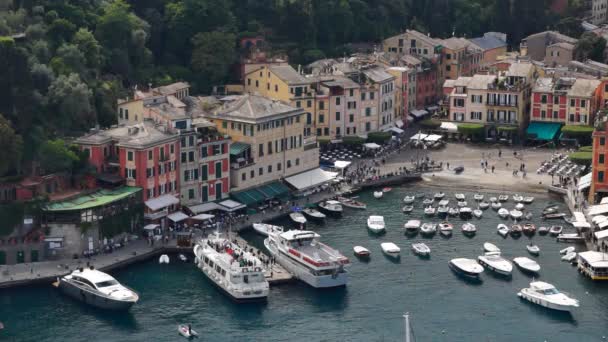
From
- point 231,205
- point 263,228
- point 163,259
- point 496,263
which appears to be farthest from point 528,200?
point 163,259

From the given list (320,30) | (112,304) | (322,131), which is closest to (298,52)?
(320,30)

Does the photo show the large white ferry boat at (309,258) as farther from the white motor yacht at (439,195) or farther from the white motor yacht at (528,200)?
the white motor yacht at (528,200)

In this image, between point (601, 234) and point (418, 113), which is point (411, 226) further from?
point (418, 113)

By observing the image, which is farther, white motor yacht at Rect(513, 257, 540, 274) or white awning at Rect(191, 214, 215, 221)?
white awning at Rect(191, 214, 215, 221)

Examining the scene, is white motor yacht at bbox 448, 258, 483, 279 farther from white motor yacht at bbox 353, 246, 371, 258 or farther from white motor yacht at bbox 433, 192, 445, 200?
white motor yacht at bbox 433, 192, 445, 200

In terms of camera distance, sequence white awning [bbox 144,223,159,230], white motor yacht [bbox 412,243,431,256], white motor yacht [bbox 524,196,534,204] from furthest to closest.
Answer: white motor yacht [bbox 524,196,534,204], white awning [bbox 144,223,159,230], white motor yacht [bbox 412,243,431,256]

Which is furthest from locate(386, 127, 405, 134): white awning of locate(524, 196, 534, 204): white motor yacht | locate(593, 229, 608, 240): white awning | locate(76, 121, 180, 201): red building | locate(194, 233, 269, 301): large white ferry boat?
locate(194, 233, 269, 301): large white ferry boat
